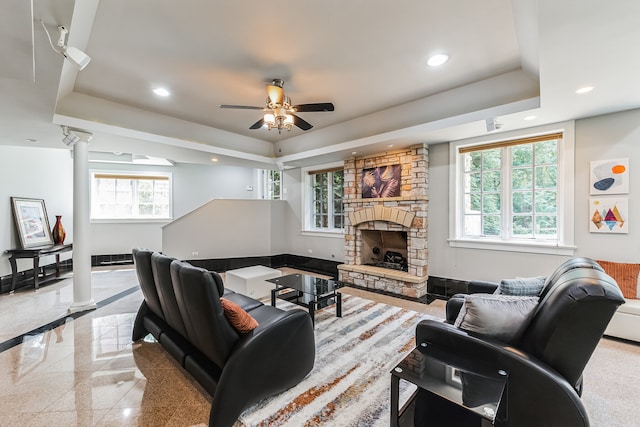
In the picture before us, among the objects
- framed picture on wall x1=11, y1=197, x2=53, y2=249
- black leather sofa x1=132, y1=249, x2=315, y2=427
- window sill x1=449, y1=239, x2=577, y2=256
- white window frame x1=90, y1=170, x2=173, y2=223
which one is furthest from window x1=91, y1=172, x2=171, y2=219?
window sill x1=449, y1=239, x2=577, y2=256

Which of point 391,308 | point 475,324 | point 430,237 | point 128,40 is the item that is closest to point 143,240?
point 128,40

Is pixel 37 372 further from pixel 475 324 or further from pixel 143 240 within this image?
pixel 143 240

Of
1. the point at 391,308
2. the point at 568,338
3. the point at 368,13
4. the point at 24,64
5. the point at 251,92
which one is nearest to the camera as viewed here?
the point at 568,338

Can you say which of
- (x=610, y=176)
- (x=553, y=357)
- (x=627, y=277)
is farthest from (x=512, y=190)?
(x=553, y=357)

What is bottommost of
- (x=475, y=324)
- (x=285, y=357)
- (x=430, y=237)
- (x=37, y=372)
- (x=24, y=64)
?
(x=37, y=372)

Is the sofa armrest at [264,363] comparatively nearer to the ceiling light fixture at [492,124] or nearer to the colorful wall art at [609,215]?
the ceiling light fixture at [492,124]

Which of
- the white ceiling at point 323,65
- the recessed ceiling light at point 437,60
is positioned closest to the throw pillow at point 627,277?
the white ceiling at point 323,65

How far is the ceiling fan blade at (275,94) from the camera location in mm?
2965

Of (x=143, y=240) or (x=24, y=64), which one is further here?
(x=143, y=240)

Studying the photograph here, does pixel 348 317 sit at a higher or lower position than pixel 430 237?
lower

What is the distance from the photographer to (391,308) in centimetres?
386

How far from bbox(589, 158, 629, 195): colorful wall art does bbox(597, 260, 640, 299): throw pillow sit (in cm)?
86

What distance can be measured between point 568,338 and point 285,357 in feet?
5.75

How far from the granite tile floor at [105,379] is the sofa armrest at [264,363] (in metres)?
0.33
